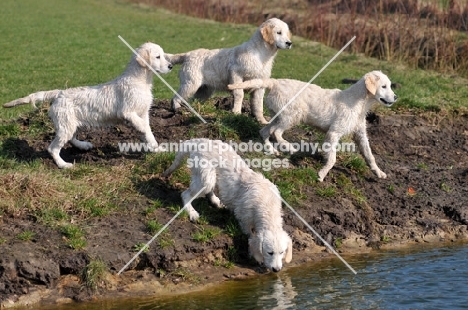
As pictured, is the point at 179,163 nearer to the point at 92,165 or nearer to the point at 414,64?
the point at 92,165

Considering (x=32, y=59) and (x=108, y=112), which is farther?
(x=32, y=59)

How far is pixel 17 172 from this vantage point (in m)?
9.93

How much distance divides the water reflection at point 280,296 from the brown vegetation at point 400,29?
11018 mm

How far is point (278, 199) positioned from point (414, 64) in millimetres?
A: 10734

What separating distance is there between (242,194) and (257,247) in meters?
0.81

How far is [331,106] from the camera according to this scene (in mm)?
11289

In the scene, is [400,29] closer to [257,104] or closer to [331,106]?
[257,104]

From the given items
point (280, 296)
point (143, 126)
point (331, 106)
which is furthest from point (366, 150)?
point (280, 296)

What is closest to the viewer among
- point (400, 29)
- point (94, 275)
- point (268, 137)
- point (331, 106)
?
point (94, 275)

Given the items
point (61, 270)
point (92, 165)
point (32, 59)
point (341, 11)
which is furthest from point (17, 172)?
point (341, 11)

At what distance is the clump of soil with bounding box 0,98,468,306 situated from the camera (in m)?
8.63

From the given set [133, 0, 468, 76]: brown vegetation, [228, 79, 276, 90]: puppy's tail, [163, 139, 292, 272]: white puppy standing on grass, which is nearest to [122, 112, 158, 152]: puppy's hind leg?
[163, 139, 292, 272]: white puppy standing on grass

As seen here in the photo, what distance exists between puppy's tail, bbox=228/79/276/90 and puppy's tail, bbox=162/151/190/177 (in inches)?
71.0

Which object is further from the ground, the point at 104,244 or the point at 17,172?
the point at 17,172
